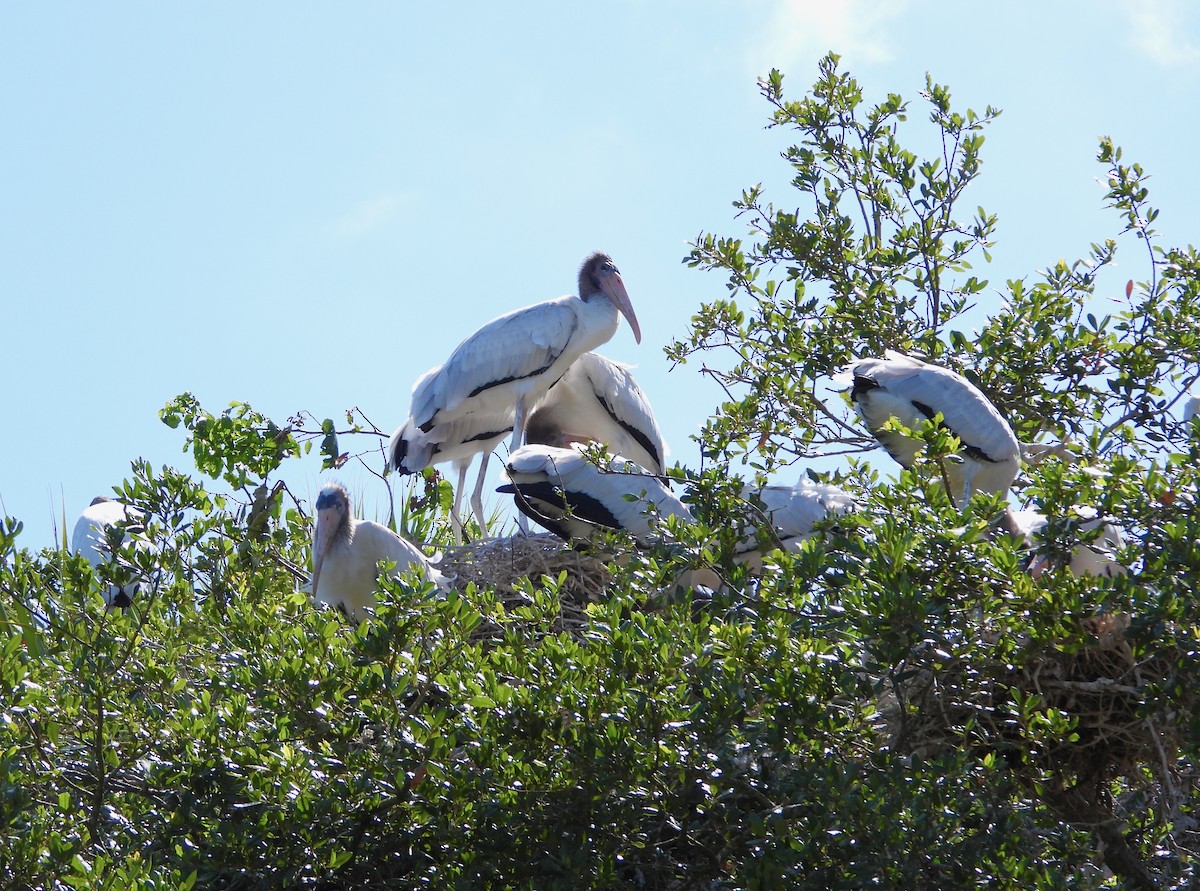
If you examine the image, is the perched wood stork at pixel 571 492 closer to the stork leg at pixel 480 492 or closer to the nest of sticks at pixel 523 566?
the nest of sticks at pixel 523 566

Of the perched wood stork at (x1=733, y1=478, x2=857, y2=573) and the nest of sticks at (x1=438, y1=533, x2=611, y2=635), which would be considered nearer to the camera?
the perched wood stork at (x1=733, y1=478, x2=857, y2=573)

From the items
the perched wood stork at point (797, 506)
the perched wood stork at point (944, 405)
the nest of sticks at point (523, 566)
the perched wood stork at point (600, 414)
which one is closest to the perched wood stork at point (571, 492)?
the nest of sticks at point (523, 566)

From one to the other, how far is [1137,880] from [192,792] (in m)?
2.31

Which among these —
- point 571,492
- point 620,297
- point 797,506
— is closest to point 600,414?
point 620,297

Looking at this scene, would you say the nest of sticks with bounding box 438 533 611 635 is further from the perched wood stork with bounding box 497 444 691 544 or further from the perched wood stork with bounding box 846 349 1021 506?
the perched wood stork with bounding box 846 349 1021 506

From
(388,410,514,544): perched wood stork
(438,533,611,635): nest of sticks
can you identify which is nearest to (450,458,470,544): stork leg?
(388,410,514,544): perched wood stork

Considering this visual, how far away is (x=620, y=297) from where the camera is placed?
9250 mm

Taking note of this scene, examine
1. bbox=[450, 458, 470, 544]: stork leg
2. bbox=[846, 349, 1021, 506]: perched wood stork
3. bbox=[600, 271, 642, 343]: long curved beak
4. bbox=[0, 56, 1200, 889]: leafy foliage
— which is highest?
bbox=[600, 271, 642, 343]: long curved beak

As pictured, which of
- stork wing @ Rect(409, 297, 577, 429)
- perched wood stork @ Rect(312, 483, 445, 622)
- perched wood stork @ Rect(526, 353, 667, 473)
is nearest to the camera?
perched wood stork @ Rect(312, 483, 445, 622)

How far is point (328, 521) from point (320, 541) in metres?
0.12

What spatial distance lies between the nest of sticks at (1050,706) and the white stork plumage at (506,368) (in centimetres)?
→ 445

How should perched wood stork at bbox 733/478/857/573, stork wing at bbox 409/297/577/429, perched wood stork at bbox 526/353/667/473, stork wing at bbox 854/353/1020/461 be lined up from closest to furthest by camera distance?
1. stork wing at bbox 854/353/1020/461
2. perched wood stork at bbox 733/478/857/573
3. stork wing at bbox 409/297/577/429
4. perched wood stork at bbox 526/353/667/473

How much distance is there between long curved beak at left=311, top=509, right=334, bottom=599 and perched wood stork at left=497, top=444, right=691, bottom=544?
984 mm

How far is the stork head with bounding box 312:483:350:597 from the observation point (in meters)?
6.30
